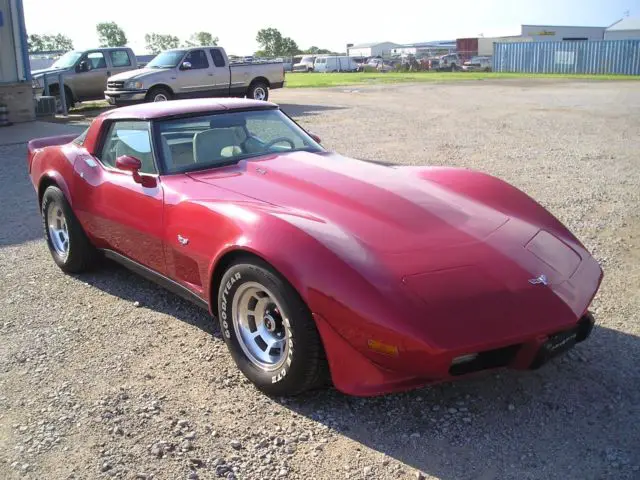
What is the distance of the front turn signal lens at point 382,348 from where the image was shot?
9.26 ft

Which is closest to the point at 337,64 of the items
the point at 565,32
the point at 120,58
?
the point at 565,32

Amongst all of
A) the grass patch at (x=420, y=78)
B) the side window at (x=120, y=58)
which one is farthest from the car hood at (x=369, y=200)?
the grass patch at (x=420, y=78)

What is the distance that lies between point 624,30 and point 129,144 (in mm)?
74838

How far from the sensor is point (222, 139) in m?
4.50

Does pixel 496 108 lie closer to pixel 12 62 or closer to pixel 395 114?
pixel 395 114

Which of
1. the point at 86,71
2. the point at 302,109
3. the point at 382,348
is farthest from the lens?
the point at 86,71

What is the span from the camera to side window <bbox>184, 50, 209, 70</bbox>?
60.4 feet

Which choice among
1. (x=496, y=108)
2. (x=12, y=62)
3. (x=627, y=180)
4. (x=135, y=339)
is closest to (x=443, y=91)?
(x=496, y=108)

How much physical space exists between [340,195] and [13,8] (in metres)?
14.8

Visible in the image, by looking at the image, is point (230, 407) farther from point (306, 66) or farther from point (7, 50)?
point (306, 66)

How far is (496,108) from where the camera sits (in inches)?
730

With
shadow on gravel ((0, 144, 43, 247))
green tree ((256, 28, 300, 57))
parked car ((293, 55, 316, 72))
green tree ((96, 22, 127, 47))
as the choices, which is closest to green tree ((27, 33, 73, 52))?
green tree ((96, 22, 127, 47))

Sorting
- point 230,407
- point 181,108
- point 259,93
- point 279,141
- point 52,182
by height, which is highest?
point 181,108

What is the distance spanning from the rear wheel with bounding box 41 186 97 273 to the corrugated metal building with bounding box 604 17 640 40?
235ft
